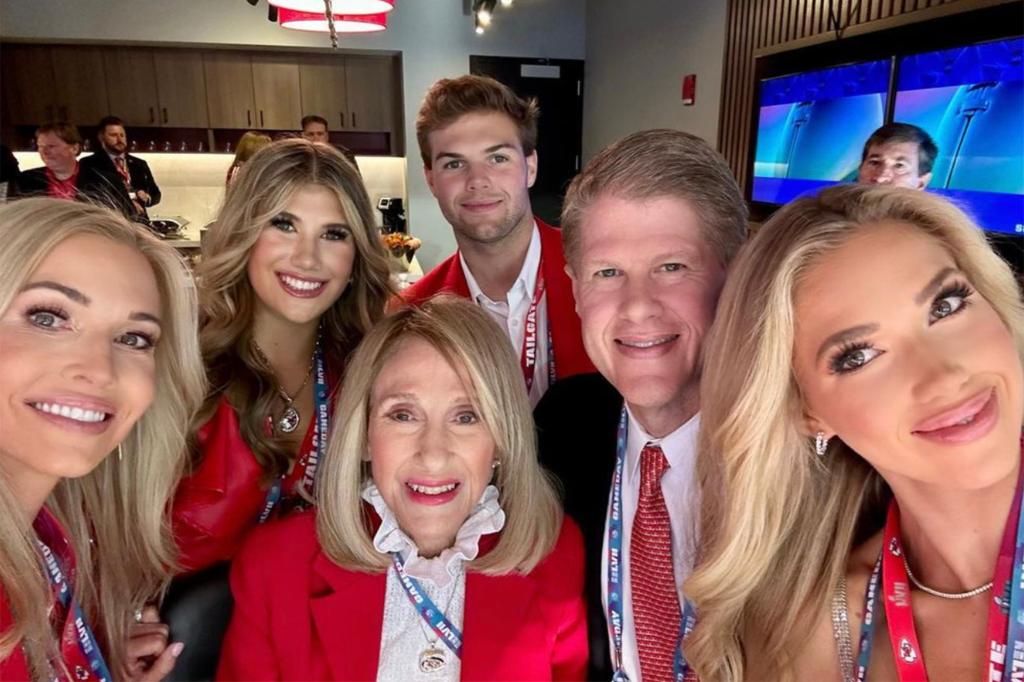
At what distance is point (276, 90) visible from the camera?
8289mm

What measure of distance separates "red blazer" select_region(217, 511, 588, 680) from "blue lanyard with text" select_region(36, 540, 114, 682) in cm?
25

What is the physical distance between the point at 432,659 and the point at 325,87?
322 inches

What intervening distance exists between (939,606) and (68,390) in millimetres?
1602

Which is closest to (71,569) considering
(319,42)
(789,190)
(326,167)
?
(326,167)

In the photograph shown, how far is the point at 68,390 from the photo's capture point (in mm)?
1203

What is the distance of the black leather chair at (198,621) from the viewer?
1507mm

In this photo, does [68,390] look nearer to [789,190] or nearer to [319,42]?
[789,190]

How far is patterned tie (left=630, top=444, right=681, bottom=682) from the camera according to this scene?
1455 mm

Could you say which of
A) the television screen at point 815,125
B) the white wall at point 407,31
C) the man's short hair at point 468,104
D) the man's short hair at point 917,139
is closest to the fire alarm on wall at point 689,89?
the television screen at point 815,125

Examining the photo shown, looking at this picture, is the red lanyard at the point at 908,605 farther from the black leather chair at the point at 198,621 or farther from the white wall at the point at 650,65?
the white wall at the point at 650,65

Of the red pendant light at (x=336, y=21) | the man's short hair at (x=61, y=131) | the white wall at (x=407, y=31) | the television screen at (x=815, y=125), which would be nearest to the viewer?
the red pendant light at (x=336, y=21)

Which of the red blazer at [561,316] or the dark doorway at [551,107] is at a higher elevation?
the dark doorway at [551,107]

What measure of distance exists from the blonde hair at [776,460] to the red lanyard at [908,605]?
8cm

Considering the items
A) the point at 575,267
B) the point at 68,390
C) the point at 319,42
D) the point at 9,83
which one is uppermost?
the point at 319,42
